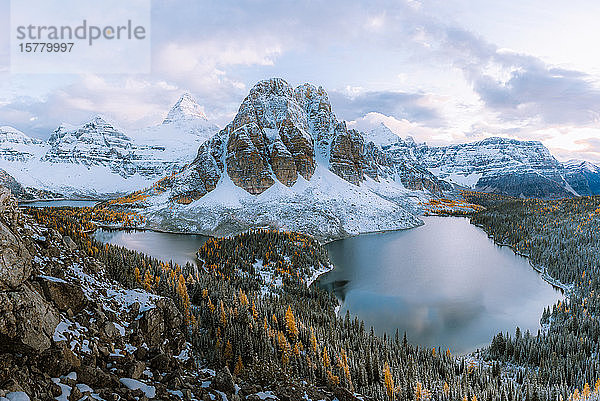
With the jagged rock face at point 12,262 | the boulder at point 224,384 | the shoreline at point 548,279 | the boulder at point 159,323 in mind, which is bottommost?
the shoreline at point 548,279

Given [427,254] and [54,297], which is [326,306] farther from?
[427,254]

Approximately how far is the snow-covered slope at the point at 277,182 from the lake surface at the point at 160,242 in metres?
6.90

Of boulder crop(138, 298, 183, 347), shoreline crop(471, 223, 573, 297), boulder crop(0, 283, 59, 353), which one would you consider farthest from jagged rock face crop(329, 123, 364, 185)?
boulder crop(0, 283, 59, 353)

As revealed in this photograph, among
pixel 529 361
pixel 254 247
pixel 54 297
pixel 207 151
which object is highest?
pixel 207 151

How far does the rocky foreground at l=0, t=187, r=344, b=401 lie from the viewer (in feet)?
37.4

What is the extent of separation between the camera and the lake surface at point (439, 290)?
3997 cm

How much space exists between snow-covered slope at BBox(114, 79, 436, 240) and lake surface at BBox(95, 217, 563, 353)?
12.8 meters

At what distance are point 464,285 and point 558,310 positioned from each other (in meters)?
14.0

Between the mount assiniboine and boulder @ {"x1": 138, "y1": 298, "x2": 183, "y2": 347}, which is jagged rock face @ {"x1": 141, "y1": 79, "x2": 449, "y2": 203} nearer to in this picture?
the mount assiniboine

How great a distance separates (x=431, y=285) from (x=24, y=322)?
55.5 metres

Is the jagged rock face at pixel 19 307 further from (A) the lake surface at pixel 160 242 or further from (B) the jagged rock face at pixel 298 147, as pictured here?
(B) the jagged rock face at pixel 298 147

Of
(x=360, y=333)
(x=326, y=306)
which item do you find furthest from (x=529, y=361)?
(x=326, y=306)

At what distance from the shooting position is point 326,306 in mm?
45531

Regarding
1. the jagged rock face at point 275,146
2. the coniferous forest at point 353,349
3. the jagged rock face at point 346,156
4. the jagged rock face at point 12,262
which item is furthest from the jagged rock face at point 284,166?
the jagged rock face at point 12,262
